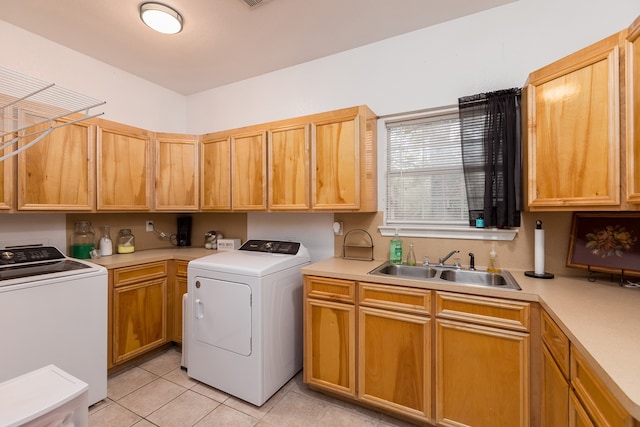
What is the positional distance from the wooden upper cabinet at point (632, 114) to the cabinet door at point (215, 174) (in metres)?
2.74

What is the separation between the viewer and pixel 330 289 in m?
2.02

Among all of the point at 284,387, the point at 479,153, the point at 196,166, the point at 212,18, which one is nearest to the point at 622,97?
the point at 479,153

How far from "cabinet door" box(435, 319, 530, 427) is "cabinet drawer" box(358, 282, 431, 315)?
144 millimetres

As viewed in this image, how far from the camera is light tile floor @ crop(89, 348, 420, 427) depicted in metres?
1.86

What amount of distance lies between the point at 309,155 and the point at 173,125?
6.86ft

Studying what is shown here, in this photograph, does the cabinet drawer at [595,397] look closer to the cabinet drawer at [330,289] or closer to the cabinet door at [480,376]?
the cabinet door at [480,376]

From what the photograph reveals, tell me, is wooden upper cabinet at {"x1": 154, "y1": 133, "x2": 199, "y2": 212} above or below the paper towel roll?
above

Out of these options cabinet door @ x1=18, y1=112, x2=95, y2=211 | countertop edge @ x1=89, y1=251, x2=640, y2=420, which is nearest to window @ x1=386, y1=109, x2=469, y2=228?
countertop edge @ x1=89, y1=251, x2=640, y2=420

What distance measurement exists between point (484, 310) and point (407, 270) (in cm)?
66

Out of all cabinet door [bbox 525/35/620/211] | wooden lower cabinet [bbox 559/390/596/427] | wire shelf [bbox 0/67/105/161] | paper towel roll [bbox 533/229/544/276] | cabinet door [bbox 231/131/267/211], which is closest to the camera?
wooden lower cabinet [bbox 559/390/596/427]

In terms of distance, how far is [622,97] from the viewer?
4.48 ft

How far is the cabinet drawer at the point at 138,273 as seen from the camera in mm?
2373

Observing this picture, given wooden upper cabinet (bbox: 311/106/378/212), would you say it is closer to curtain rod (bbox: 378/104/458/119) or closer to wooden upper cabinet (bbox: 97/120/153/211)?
curtain rod (bbox: 378/104/458/119)

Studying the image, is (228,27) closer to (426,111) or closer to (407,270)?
(426,111)
